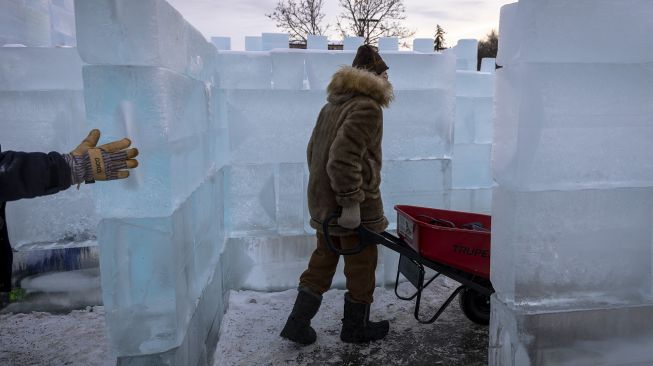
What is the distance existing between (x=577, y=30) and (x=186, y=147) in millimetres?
1760

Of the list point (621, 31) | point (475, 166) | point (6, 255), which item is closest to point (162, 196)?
point (6, 255)

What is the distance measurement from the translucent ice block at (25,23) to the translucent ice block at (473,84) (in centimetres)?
403

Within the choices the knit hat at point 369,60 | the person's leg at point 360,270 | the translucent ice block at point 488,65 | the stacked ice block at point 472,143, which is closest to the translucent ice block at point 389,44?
the knit hat at point 369,60

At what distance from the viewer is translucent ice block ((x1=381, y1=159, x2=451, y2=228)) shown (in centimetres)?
426

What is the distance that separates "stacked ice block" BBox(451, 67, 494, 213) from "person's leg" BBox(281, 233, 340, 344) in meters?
2.82

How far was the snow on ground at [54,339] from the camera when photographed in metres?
3.16

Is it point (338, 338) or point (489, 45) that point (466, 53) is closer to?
point (338, 338)

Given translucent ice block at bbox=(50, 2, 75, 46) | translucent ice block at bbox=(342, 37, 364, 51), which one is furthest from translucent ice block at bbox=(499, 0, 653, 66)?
translucent ice block at bbox=(50, 2, 75, 46)

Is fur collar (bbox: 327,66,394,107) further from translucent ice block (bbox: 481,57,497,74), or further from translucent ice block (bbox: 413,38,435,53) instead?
translucent ice block (bbox: 481,57,497,74)

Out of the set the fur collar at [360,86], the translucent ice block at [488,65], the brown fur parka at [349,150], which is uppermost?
the translucent ice block at [488,65]

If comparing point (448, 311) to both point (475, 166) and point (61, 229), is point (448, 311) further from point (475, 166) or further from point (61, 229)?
point (61, 229)

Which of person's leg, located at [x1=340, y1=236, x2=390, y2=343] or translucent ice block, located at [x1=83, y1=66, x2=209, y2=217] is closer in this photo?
translucent ice block, located at [x1=83, y1=66, x2=209, y2=217]

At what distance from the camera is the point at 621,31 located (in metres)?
2.04

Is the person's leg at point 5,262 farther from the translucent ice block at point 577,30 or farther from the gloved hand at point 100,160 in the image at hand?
the translucent ice block at point 577,30
